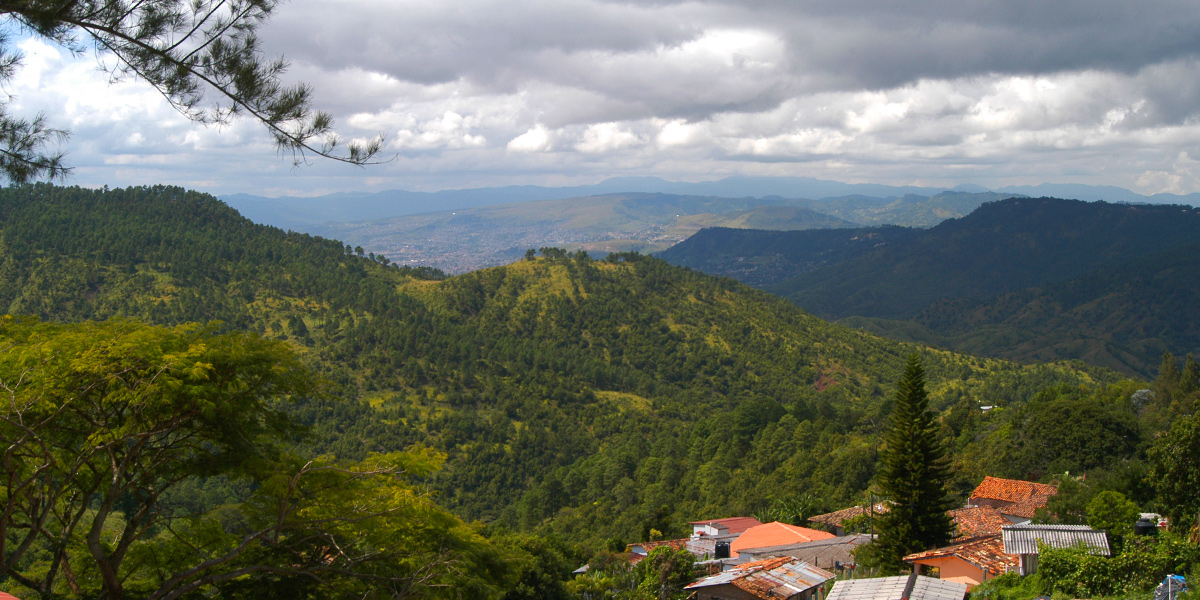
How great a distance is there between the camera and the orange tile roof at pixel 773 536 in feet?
98.7

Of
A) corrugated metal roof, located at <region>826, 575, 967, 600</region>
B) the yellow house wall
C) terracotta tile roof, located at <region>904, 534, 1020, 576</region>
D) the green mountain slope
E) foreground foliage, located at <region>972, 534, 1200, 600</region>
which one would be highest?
foreground foliage, located at <region>972, 534, 1200, 600</region>

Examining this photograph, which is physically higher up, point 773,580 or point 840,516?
point 773,580

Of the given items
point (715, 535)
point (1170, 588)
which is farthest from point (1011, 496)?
point (1170, 588)

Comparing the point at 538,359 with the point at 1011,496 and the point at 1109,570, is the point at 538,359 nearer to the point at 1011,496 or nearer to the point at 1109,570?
the point at 1011,496

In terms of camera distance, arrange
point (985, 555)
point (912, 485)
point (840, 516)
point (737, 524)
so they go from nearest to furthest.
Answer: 1. point (985, 555)
2. point (912, 485)
3. point (840, 516)
4. point (737, 524)

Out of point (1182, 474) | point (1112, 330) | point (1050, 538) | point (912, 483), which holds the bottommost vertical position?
point (1112, 330)

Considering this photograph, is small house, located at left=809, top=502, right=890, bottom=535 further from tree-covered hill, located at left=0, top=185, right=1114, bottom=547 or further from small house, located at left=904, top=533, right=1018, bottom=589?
small house, located at left=904, top=533, right=1018, bottom=589

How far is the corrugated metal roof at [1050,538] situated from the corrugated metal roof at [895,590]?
2503 mm

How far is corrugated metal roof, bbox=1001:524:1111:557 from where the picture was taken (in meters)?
16.0

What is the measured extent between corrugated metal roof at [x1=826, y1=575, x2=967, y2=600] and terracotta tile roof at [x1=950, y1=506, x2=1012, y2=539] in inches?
459

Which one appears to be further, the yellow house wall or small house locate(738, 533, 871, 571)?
small house locate(738, 533, 871, 571)

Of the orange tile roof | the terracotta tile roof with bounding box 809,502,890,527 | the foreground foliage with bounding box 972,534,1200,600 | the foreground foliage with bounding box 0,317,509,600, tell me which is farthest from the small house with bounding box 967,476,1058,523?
the foreground foliage with bounding box 0,317,509,600

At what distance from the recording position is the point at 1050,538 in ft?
54.0

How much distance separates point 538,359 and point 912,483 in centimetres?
7448
